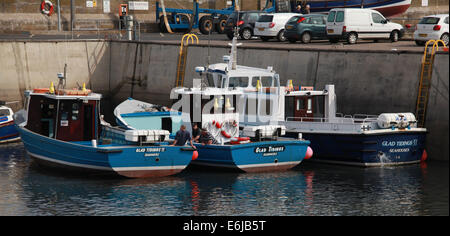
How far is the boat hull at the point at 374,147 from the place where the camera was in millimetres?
25812

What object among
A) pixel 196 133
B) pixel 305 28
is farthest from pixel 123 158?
pixel 305 28

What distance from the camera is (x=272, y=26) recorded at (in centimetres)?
3838

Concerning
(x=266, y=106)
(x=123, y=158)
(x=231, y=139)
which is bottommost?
(x=123, y=158)

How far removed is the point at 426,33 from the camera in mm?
33969

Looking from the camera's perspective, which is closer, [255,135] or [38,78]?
[255,135]

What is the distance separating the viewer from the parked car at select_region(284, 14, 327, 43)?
121 feet

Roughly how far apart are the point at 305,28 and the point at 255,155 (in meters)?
13.5

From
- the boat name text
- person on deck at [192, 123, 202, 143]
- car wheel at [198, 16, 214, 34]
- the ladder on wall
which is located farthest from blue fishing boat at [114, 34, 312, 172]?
car wheel at [198, 16, 214, 34]

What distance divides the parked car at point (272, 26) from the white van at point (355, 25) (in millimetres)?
2871

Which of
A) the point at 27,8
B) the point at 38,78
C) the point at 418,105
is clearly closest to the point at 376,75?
the point at 418,105

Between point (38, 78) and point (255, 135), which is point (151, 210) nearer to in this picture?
point (255, 135)

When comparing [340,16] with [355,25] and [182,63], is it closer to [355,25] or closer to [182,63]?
[355,25]

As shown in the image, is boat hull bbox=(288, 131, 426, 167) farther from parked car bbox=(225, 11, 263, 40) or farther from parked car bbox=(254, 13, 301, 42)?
parked car bbox=(225, 11, 263, 40)

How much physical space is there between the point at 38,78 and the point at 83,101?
10324mm
